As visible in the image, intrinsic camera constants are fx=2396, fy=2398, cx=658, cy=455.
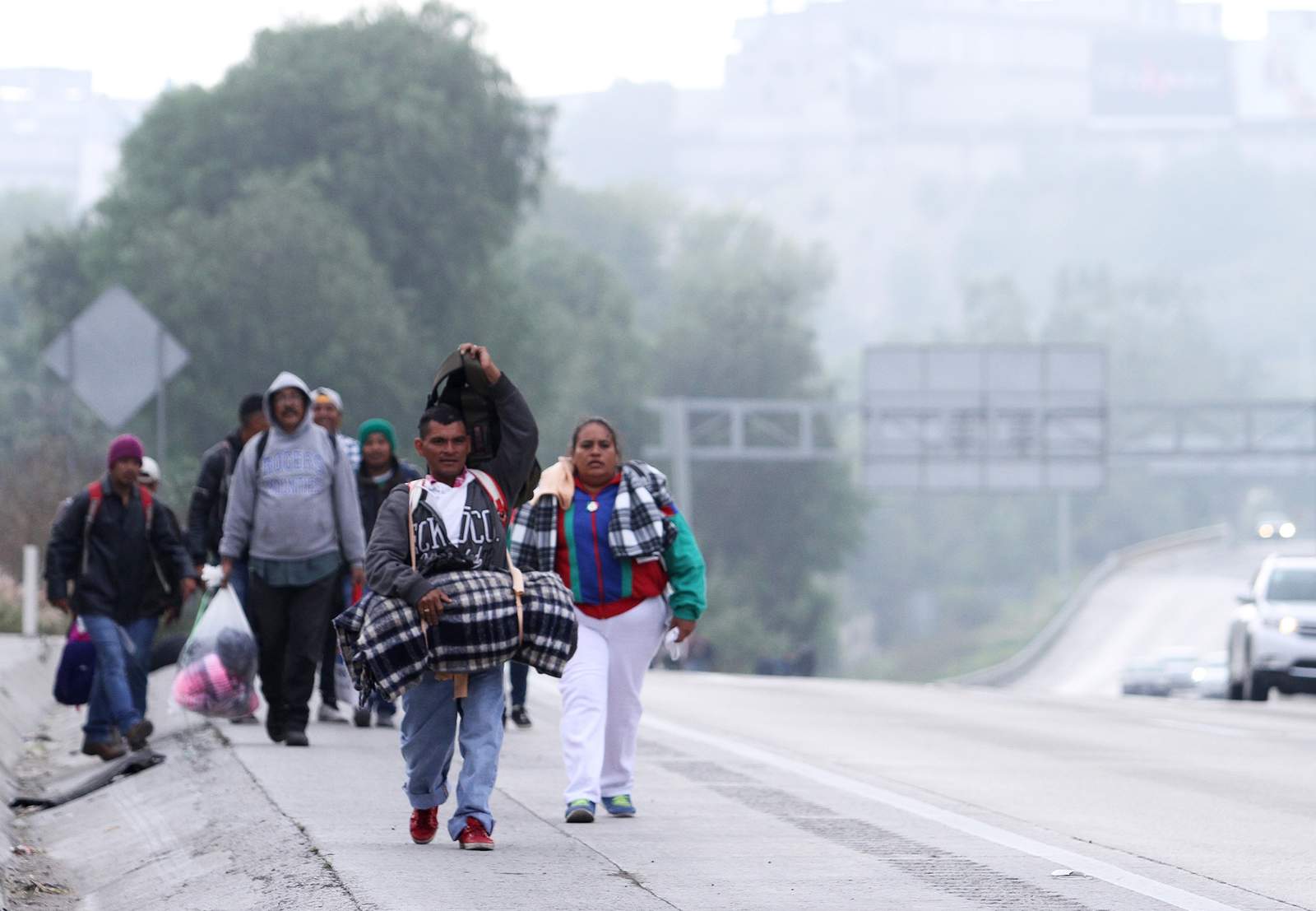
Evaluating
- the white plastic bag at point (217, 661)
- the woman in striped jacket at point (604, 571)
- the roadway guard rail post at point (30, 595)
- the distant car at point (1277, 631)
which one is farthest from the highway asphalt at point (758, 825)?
the distant car at point (1277, 631)

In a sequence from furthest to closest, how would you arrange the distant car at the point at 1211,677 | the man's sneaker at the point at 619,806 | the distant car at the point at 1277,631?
1. the distant car at the point at 1211,677
2. the distant car at the point at 1277,631
3. the man's sneaker at the point at 619,806

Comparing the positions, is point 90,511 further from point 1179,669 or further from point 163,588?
point 1179,669

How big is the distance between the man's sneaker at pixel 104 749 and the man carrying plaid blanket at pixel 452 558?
5123 millimetres

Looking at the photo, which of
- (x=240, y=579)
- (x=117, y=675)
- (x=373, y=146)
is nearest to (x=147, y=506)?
(x=240, y=579)

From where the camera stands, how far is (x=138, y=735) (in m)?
12.7

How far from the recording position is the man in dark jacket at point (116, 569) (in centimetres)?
1286

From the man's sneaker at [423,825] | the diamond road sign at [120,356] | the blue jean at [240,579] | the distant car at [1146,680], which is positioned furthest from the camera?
the distant car at [1146,680]

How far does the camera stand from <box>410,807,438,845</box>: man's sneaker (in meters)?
8.42

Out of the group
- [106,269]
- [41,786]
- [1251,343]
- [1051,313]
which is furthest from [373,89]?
[1251,343]

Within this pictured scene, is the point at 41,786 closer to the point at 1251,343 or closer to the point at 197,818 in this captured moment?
the point at 197,818

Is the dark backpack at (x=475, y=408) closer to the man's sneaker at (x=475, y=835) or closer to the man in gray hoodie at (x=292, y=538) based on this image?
the man's sneaker at (x=475, y=835)

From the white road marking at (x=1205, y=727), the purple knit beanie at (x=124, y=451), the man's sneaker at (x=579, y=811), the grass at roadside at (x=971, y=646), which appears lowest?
the grass at roadside at (x=971, y=646)

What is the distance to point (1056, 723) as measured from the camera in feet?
62.8

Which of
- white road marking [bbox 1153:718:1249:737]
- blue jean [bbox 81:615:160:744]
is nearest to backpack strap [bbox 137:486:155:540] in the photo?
blue jean [bbox 81:615:160:744]
